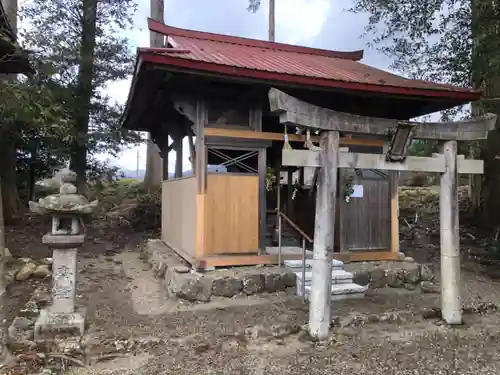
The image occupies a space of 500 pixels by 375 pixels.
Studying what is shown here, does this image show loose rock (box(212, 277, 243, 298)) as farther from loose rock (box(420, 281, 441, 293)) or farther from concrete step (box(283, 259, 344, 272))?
loose rock (box(420, 281, 441, 293))

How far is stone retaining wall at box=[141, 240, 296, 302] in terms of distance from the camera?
18.8ft

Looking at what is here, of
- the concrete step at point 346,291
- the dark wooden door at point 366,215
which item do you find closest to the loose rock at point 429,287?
the dark wooden door at point 366,215

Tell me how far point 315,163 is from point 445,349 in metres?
2.31

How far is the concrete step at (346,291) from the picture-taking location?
19.0ft

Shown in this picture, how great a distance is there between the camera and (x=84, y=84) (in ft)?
39.2

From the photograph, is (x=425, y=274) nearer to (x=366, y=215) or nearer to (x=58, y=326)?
(x=366, y=215)

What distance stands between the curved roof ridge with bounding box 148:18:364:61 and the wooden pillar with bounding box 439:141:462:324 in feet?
17.5

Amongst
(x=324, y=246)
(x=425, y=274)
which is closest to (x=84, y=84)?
(x=324, y=246)

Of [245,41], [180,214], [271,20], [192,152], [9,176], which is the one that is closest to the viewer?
[192,152]

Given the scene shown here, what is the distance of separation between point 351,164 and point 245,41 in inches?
222

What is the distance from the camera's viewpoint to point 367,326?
15.7 feet

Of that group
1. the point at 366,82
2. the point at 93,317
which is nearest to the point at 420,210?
the point at 366,82

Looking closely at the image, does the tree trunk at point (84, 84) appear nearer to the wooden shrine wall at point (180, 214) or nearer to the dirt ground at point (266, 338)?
the wooden shrine wall at point (180, 214)

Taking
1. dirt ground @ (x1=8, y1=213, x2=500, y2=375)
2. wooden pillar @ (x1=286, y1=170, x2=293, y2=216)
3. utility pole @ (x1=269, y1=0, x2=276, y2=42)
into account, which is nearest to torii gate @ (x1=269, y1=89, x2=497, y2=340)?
dirt ground @ (x1=8, y1=213, x2=500, y2=375)
